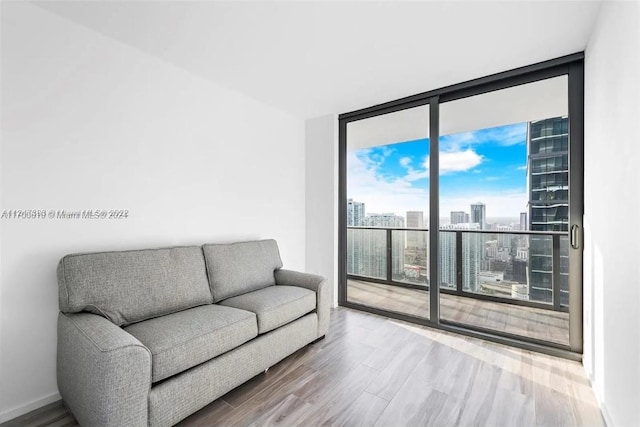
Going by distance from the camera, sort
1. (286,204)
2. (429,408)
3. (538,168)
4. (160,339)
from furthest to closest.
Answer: (286,204) → (538,168) → (429,408) → (160,339)

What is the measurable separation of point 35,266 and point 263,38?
211 cm

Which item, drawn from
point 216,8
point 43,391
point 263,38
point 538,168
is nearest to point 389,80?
point 263,38

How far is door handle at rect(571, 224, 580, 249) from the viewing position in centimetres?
242

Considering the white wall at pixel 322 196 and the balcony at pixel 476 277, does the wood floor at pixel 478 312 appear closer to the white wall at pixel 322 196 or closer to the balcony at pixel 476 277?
the balcony at pixel 476 277

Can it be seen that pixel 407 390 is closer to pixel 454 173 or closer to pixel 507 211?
pixel 507 211

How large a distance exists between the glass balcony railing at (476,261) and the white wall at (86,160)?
81.7 inches

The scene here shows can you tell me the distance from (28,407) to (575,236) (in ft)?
13.1

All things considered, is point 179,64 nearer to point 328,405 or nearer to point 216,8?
point 216,8

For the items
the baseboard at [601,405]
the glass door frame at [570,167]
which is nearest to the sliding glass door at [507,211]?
the glass door frame at [570,167]

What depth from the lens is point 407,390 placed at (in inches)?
Result: 80.2

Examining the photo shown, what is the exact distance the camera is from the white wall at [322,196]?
383 cm

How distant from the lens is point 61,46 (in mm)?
1967

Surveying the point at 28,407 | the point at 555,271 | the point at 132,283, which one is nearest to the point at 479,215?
the point at 555,271

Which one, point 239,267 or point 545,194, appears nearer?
point 239,267
